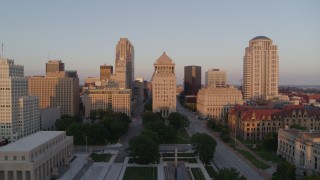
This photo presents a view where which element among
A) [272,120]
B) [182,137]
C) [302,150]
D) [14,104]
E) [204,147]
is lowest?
[182,137]

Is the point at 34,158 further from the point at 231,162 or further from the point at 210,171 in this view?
the point at 231,162

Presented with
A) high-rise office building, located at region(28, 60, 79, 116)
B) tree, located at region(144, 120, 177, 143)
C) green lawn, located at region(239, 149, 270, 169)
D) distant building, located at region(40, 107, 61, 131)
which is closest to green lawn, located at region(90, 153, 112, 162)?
tree, located at region(144, 120, 177, 143)

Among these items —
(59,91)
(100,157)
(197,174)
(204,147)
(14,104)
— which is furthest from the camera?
(59,91)

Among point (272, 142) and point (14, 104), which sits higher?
point (14, 104)

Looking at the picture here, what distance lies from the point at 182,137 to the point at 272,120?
31.6 metres

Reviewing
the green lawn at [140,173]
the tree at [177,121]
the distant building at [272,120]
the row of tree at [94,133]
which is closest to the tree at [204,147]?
the green lawn at [140,173]

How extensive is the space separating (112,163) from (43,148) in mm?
19510

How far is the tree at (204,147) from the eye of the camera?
91.5 meters

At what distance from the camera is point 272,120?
129375 mm

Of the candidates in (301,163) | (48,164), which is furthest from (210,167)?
(48,164)

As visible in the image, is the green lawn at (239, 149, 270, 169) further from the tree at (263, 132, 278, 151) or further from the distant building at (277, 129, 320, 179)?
the tree at (263, 132, 278, 151)

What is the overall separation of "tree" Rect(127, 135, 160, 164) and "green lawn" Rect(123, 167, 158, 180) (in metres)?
3.49

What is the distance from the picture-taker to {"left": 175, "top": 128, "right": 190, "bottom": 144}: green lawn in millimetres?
124925

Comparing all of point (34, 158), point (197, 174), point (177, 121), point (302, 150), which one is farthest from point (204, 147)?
point (177, 121)
